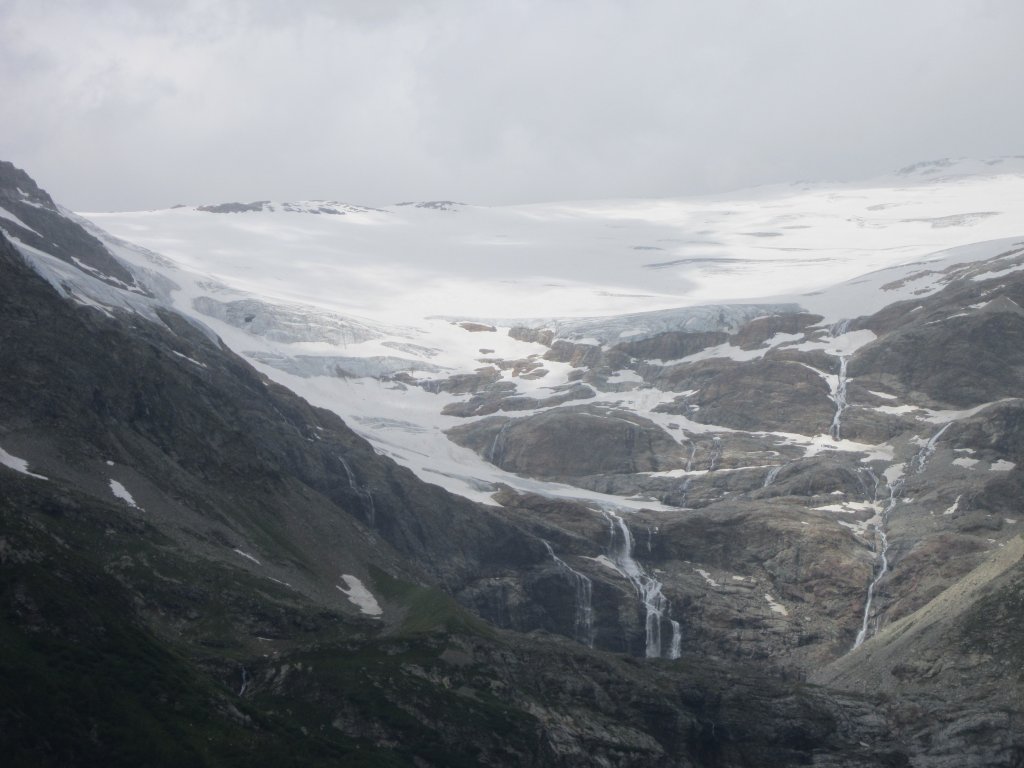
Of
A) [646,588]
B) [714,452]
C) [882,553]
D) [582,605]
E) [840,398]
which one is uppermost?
[840,398]

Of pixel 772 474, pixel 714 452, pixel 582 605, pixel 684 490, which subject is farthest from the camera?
pixel 714 452

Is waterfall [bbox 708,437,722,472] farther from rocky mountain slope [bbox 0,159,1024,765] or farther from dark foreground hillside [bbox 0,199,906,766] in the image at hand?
dark foreground hillside [bbox 0,199,906,766]

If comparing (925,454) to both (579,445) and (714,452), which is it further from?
(579,445)

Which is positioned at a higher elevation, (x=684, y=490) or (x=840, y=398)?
(x=840, y=398)

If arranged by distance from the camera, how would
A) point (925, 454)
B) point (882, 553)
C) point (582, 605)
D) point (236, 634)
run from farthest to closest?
point (925, 454) < point (882, 553) < point (582, 605) < point (236, 634)

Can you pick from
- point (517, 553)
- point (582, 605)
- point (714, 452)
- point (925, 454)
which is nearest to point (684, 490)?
point (714, 452)

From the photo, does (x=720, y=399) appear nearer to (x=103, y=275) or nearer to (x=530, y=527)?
(x=530, y=527)

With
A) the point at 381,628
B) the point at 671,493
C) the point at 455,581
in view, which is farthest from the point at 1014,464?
the point at 381,628
